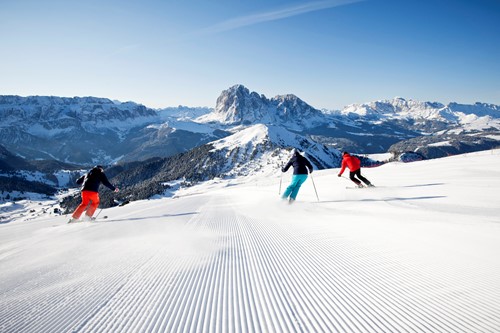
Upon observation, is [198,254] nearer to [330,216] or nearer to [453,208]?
[330,216]

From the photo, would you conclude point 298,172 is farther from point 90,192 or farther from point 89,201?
point 89,201

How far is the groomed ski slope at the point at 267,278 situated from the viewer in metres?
3.03

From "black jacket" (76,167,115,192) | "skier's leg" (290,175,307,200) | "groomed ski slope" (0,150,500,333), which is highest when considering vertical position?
"black jacket" (76,167,115,192)

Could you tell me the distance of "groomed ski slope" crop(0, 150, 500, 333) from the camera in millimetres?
3031

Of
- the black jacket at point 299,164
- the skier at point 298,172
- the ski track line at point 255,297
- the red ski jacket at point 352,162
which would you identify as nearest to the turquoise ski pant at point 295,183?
the skier at point 298,172

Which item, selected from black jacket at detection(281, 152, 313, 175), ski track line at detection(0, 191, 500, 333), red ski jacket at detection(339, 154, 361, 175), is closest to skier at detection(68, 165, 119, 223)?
ski track line at detection(0, 191, 500, 333)

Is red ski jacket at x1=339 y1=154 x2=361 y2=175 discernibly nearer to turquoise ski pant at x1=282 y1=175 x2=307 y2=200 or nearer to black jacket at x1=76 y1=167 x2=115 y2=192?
turquoise ski pant at x1=282 y1=175 x2=307 y2=200

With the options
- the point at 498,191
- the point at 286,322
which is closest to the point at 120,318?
→ the point at 286,322

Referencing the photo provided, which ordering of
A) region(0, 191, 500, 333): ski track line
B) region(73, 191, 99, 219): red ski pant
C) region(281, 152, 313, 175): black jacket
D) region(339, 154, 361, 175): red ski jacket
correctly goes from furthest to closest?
region(339, 154, 361, 175): red ski jacket
region(281, 152, 313, 175): black jacket
region(73, 191, 99, 219): red ski pant
region(0, 191, 500, 333): ski track line

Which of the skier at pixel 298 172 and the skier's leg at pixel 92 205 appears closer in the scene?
the skier's leg at pixel 92 205

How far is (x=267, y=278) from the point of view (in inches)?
164

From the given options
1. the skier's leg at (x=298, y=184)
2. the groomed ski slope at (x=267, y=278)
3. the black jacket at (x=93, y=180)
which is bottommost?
the groomed ski slope at (x=267, y=278)

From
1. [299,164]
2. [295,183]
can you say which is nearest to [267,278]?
[295,183]

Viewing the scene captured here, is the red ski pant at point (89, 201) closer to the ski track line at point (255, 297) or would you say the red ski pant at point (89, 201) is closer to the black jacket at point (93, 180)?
the black jacket at point (93, 180)
